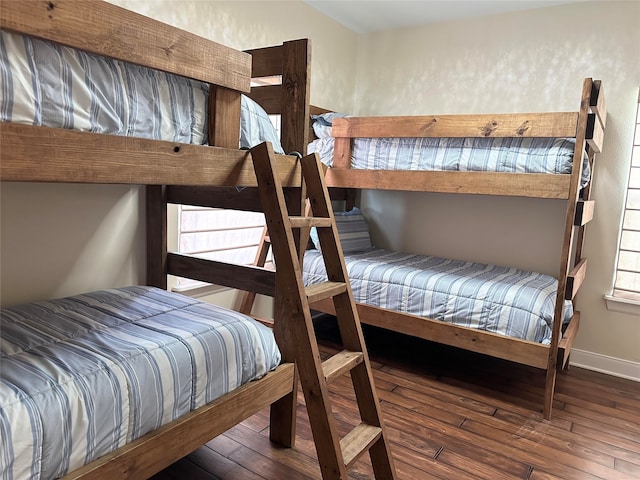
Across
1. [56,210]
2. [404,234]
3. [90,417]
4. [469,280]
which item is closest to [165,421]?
[90,417]

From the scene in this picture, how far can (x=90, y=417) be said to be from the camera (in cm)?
112

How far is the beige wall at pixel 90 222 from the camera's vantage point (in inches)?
73.1

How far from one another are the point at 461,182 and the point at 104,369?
201 cm

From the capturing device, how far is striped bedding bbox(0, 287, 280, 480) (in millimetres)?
1042

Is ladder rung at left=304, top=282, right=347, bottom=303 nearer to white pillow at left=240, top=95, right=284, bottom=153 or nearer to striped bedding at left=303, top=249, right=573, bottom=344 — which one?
white pillow at left=240, top=95, right=284, bottom=153

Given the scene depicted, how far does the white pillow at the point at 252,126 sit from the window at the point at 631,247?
2.33 meters

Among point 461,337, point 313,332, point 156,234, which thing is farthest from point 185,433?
point 461,337

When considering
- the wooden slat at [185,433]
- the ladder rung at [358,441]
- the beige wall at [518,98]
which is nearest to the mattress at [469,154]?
the beige wall at [518,98]

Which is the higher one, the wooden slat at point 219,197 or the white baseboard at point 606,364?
the wooden slat at point 219,197

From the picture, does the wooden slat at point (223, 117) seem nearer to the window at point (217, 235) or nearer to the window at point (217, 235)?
the window at point (217, 235)

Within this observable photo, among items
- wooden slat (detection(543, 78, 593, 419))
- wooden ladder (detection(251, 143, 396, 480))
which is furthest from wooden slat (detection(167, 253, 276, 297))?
wooden slat (detection(543, 78, 593, 419))

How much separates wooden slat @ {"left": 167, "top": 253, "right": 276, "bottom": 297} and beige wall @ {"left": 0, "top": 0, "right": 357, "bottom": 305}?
8.8 inches

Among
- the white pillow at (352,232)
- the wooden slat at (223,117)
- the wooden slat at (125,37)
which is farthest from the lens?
the white pillow at (352,232)

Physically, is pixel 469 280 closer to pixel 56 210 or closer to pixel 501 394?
pixel 501 394
